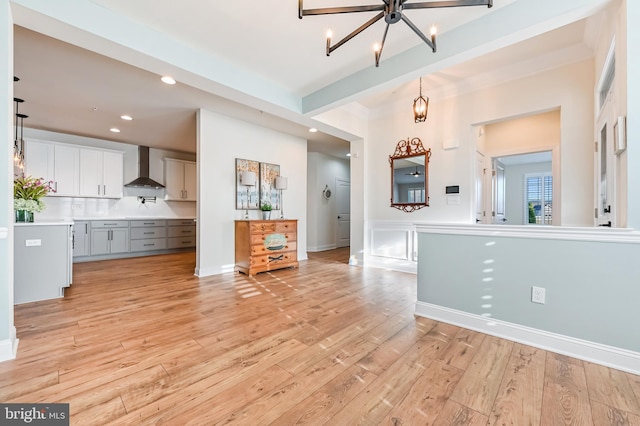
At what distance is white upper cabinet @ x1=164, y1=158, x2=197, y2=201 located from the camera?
6.87 meters

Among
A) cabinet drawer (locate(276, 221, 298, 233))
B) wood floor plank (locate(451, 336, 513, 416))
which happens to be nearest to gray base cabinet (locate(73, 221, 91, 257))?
cabinet drawer (locate(276, 221, 298, 233))

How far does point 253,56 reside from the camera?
293 cm

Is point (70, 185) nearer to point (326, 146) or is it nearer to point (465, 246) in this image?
point (326, 146)

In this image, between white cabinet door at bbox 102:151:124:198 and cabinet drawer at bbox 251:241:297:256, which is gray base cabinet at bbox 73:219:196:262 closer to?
white cabinet door at bbox 102:151:124:198

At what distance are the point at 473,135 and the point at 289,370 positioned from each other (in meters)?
3.96

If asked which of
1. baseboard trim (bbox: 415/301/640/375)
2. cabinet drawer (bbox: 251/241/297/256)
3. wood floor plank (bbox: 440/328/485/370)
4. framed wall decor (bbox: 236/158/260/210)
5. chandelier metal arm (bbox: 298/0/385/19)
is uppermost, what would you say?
chandelier metal arm (bbox: 298/0/385/19)

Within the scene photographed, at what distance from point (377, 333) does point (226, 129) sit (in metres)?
3.96

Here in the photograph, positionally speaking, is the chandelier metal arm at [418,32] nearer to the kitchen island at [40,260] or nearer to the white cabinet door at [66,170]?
the kitchen island at [40,260]

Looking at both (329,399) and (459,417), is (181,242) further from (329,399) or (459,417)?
(459,417)

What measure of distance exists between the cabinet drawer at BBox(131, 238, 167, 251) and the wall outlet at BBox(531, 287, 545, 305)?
7.22m

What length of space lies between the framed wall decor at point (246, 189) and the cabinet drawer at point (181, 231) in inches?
126

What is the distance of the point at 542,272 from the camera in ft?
6.58

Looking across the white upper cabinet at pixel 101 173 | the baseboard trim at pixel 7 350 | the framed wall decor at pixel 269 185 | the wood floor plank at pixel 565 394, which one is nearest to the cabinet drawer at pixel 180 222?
the white upper cabinet at pixel 101 173

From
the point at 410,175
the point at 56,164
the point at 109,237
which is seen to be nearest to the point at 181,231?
the point at 109,237
